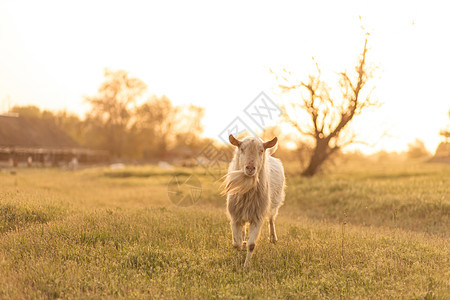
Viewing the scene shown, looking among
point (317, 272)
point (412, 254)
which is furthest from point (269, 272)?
point (412, 254)

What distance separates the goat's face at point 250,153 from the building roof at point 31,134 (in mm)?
48031

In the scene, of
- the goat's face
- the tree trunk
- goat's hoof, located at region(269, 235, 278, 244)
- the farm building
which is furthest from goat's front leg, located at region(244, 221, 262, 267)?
the farm building

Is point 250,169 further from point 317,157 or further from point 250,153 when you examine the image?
point 317,157

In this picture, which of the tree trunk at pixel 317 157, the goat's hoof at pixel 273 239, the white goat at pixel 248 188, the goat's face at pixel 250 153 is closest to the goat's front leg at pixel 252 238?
the white goat at pixel 248 188

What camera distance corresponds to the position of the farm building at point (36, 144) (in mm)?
46125

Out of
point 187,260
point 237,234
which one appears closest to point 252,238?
point 237,234

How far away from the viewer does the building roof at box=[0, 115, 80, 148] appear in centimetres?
4681

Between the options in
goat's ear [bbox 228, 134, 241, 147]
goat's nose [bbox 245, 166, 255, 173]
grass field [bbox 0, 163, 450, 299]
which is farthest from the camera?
goat's ear [bbox 228, 134, 241, 147]

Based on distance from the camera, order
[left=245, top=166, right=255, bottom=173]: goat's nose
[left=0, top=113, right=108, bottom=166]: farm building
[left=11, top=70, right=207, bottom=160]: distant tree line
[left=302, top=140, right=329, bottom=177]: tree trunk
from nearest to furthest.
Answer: [left=245, top=166, right=255, bottom=173]: goat's nose, [left=302, top=140, right=329, bottom=177]: tree trunk, [left=0, top=113, right=108, bottom=166]: farm building, [left=11, top=70, right=207, bottom=160]: distant tree line

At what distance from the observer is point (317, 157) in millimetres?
25406

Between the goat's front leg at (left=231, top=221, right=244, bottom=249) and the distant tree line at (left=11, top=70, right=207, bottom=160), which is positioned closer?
the goat's front leg at (left=231, top=221, right=244, bottom=249)

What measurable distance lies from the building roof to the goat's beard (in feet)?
157

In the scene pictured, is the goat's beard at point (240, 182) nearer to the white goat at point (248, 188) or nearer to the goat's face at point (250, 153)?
the white goat at point (248, 188)

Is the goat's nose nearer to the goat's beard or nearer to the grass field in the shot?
the goat's beard
